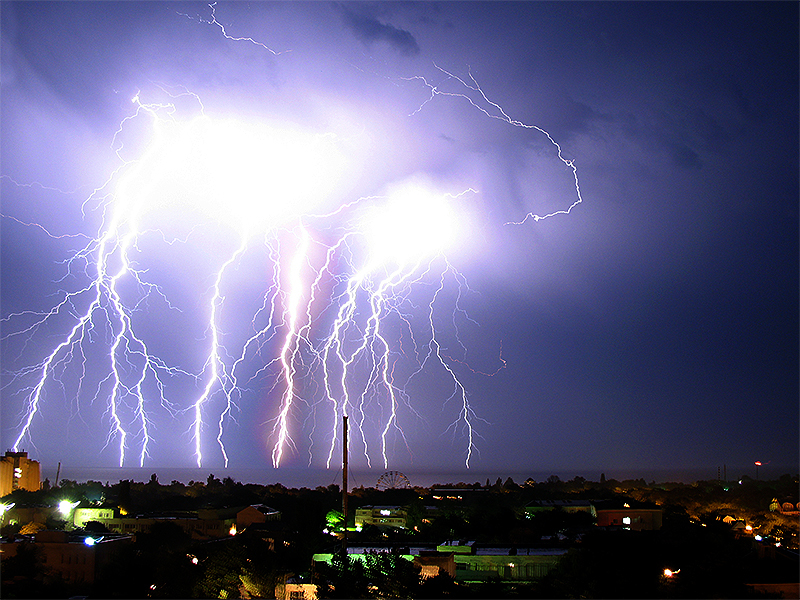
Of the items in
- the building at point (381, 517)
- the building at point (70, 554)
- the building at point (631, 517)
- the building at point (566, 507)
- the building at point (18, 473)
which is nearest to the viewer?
the building at point (70, 554)

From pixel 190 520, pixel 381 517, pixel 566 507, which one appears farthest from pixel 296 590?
pixel 566 507

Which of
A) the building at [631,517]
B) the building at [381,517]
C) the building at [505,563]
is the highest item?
the building at [505,563]

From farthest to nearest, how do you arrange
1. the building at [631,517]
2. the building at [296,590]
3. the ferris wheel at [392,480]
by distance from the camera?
1. the ferris wheel at [392,480]
2. the building at [631,517]
3. the building at [296,590]

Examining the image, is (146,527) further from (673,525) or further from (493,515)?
(673,525)

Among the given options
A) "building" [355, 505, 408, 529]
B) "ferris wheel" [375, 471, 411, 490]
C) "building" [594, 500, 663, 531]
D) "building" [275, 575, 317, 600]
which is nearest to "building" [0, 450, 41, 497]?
"building" [355, 505, 408, 529]

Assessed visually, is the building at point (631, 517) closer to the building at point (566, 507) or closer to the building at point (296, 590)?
the building at point (566, 507)

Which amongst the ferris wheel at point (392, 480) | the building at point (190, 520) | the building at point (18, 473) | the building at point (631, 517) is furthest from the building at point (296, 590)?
the building at point (18, 473)

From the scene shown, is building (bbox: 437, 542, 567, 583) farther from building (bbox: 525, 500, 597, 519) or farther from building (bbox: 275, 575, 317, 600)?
building (bbox: 525, 500, 597, 519)

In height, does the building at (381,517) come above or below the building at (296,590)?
below

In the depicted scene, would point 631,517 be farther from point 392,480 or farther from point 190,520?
point 190,520

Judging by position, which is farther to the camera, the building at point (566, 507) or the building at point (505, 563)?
the building at point (566, 507)
